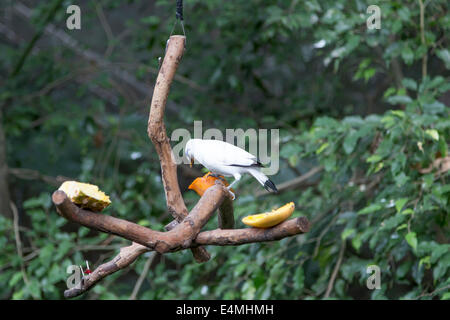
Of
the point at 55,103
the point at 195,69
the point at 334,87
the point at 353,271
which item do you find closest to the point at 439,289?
the point at 353,271

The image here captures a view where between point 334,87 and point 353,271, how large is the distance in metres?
1.48

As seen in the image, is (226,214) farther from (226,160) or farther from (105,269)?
(105,269)

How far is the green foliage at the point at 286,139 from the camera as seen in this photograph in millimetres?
2508

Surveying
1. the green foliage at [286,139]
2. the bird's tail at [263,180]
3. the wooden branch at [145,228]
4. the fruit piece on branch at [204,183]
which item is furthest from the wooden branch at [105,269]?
the green foliage at [286,139]

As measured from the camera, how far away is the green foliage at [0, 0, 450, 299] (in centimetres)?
251

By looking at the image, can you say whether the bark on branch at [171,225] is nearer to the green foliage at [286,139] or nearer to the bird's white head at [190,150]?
the bird's white head at [190,150]

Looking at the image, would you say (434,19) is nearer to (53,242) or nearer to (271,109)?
(271,109)

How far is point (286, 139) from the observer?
9.34ft

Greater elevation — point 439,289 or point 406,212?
point 406,212

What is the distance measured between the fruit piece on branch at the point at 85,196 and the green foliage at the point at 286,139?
2.61ft

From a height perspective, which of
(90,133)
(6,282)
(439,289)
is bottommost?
(6,282)

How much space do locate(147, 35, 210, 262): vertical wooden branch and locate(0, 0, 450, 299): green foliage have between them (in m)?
0.61

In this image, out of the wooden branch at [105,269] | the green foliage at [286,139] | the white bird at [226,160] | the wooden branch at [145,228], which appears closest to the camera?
the wooden branch at [145,228]

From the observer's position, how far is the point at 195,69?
151 inches
